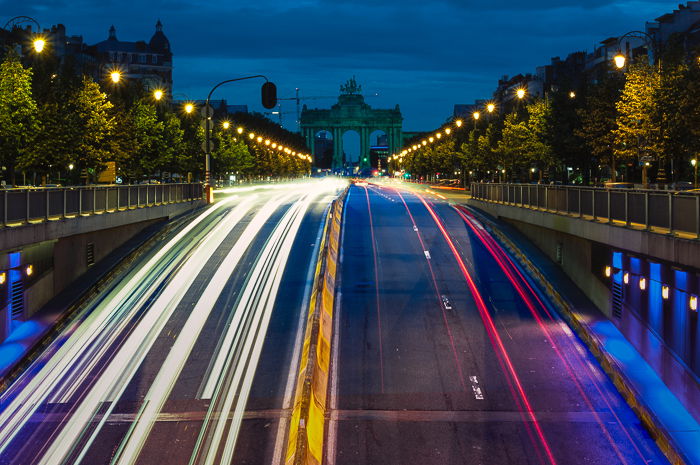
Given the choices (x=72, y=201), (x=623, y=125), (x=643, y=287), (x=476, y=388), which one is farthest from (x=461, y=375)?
(x=623, y=125)

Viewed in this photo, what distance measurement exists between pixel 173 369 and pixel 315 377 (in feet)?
14.6

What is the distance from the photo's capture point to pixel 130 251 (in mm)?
39625

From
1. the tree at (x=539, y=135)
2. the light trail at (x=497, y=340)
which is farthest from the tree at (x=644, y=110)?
the tree at (x=539, y=135)

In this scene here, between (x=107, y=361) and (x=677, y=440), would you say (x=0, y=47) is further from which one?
(x=677, y=440)

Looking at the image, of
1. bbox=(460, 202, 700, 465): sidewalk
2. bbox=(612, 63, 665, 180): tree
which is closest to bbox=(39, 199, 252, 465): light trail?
bbox=(460, 202, 700, 465): sidewalk

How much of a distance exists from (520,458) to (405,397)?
482 centimetres

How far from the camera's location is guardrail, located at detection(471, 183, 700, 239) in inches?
958

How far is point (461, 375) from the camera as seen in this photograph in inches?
977

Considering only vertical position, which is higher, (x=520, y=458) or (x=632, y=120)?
(x=632, y=120)

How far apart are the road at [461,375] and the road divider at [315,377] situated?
36cm

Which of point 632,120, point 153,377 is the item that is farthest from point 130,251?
point 632,120

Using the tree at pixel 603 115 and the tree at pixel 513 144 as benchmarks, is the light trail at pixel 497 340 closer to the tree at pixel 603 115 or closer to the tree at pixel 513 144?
the tree at pixel 603 115

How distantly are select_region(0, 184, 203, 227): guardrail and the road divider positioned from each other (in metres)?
9.79

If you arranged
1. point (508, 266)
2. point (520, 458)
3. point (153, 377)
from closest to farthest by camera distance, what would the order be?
1. point (520, 458)
2. point (153, 377)
3. point (508, 266)
